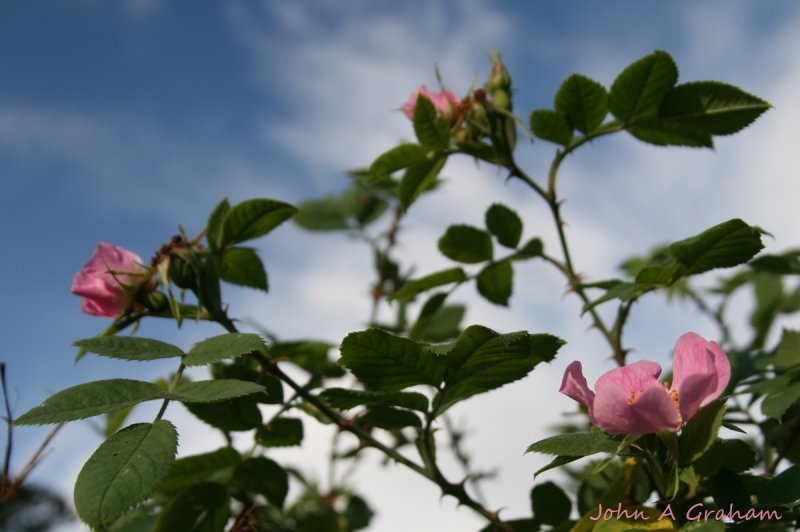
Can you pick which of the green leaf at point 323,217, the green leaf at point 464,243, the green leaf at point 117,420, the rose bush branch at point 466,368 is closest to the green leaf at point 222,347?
the rose bush branch at point 466,368

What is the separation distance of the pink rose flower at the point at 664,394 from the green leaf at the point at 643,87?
0.69 m

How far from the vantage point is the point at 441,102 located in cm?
173

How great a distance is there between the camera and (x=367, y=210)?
9.64 feet

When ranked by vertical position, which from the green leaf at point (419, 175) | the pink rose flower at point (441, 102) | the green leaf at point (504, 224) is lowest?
the green leaf at point (504, 224)

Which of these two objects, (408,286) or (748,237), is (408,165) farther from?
(748,237)

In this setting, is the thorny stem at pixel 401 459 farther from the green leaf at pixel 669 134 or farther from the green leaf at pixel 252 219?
the green leaf at pixel 669 134

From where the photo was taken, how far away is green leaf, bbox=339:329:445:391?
1094 millimetres

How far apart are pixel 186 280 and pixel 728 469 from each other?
3.22ft

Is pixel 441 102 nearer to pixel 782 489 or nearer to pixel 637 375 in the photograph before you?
pixel 637 375

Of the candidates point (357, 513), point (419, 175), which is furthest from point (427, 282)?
point (357, 513)

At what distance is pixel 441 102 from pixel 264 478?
3.11ft

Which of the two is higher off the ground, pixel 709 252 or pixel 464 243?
pixel 464 243

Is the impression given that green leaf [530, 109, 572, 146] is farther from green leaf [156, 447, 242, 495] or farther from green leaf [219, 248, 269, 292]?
green leaf [156, 447, 242, 495]

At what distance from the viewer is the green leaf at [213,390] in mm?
1017
